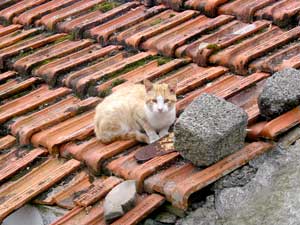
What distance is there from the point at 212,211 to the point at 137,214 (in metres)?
0.41

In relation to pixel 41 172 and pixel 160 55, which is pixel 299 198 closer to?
pixel 41 172

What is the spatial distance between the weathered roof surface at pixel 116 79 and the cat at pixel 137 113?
10cm

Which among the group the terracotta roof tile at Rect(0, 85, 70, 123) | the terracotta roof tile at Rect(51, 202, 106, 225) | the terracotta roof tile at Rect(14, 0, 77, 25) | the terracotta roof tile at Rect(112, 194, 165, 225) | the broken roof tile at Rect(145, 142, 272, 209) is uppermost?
the terracotta roof tile at Rect(14, 0, 77, 25)

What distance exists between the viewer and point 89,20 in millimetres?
6426

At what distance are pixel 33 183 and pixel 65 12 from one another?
2.42 m

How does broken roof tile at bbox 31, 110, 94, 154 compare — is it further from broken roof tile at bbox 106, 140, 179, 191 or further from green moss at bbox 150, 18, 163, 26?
green moss at bbox 150, 18, 163, 26

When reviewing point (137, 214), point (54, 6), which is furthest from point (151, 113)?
point (54, 6)

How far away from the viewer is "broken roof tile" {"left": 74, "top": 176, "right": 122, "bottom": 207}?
427 cm

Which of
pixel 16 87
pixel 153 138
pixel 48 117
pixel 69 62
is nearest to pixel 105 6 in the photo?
pixel 69 62

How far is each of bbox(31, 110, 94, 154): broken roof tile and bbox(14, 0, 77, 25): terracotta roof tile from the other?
194 cm

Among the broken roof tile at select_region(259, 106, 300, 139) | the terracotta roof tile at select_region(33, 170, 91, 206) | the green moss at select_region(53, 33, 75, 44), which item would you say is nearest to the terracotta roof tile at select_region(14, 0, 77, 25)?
the green moss at select_region(53, 33, 75, 44)

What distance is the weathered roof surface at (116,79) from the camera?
423 cm

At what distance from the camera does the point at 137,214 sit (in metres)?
4.00

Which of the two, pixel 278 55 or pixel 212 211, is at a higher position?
pixel 278 55
